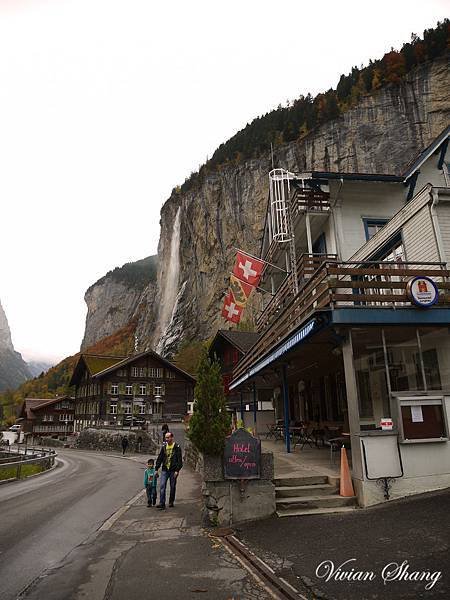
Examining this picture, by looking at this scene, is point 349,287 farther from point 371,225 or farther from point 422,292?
point 371,225

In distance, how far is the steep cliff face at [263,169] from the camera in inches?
2311

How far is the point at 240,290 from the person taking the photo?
60.6 ft

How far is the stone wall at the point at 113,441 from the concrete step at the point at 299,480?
28.6 metres

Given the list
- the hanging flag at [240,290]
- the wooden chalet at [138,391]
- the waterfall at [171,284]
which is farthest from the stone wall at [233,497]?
the waterfall at [171,284]

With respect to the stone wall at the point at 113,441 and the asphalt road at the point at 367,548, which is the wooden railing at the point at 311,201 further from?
the stone wall at the point at 113,441

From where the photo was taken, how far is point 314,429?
16.4 metres

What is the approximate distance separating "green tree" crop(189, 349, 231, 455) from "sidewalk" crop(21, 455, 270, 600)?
1632mm

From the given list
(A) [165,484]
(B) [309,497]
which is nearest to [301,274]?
(A) [165,484]

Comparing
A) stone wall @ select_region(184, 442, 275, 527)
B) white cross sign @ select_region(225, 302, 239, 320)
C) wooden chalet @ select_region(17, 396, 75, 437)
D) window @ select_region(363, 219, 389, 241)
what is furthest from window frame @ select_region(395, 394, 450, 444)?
wooden chalet @ select_region(17, 396, 75, 437)

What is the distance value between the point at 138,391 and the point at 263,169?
4130 cm

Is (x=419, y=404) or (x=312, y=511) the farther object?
(x=419, y=404)

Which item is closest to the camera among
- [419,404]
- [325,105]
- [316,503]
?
[316,503]

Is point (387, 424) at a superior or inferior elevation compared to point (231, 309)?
inferior

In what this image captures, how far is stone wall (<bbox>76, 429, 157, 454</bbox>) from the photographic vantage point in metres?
37.3
